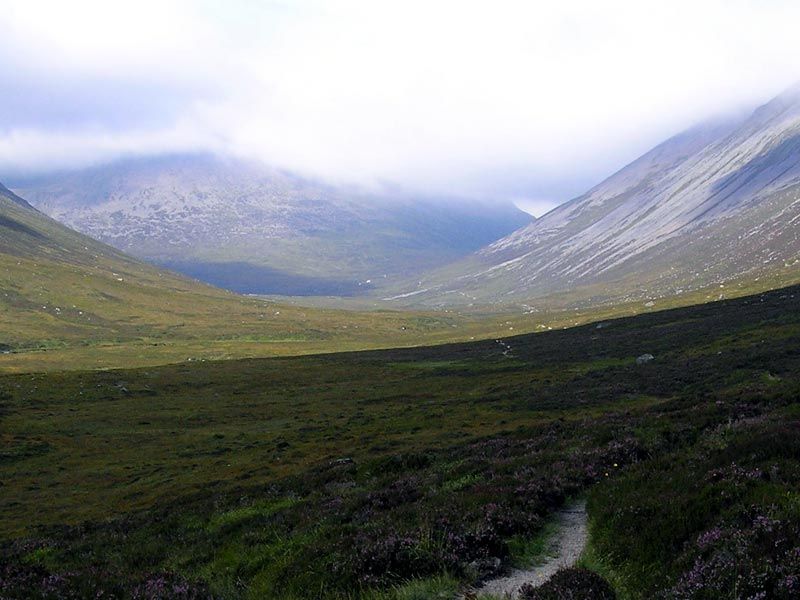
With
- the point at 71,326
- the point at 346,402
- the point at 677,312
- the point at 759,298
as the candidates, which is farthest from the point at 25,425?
the point at 71,326

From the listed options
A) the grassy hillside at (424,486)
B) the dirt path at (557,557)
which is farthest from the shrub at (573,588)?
the grassy hillside at (424,486)

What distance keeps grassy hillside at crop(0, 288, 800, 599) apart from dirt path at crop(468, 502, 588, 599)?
425 millimetres

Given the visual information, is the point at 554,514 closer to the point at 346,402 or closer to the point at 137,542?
the point at 137,542

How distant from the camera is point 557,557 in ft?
38.0

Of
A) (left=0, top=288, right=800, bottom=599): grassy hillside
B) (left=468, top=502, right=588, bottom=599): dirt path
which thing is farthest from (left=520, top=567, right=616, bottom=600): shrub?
(left=0, top=288, right=800, bottom=599): grassy hillside

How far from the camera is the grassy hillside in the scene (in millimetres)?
10188

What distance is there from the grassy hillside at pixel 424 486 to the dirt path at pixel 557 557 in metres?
0.42

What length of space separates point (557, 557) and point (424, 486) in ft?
27.2

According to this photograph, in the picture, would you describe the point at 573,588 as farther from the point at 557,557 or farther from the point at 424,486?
the point at 424,486

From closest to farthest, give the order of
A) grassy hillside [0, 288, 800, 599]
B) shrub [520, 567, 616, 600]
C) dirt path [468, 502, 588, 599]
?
shrub [520, 567, 616, 600] < dirt path [468, 502, 588, 599] < grassy hillside [0, 288, 800, 599]

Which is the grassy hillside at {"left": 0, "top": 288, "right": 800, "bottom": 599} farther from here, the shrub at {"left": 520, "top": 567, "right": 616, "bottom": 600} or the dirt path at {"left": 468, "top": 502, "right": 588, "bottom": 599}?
the shrub at {"left": 520, "top": 567, "right": 616, "bottom": 600}

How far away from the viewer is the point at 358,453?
43625 mm

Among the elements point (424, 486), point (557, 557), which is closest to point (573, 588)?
point (557, 557)

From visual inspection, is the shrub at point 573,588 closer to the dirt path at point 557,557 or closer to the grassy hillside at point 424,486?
the dirt path at point 557,557
